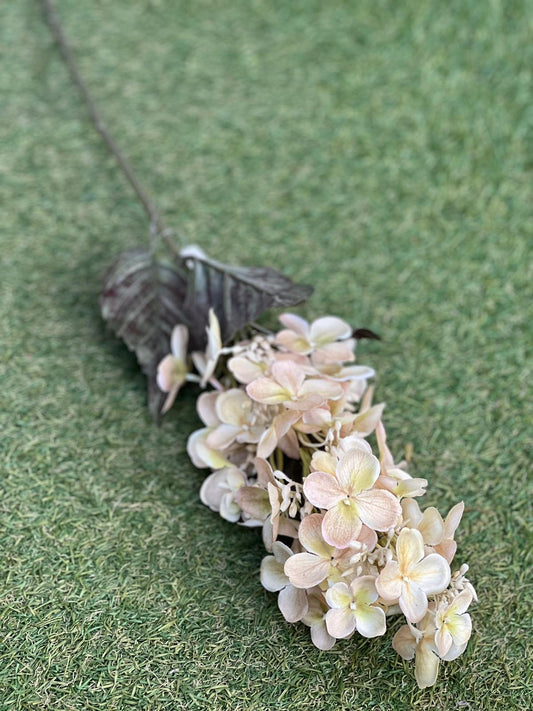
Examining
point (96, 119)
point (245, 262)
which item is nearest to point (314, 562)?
point (245, 262)

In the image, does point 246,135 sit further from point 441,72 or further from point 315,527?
point 315,527

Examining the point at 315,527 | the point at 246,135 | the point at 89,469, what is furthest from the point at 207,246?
the point at 315,527

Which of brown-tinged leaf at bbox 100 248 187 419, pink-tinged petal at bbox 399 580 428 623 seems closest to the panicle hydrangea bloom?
pink-tinged petal at bbox 399 580 428 623

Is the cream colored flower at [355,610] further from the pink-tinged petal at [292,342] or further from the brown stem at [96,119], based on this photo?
the brown stem at [96,119]

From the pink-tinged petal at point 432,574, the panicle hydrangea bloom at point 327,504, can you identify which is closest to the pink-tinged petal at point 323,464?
the panicle hydrangea bloom at point 327,504

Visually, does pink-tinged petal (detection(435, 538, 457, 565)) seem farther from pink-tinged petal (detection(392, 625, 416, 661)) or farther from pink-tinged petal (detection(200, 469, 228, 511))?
pink-tinged petal (detection(200, 469, 228, 511))
